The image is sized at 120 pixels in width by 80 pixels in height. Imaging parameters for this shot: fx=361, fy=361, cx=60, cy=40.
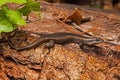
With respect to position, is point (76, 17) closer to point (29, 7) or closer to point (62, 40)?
point (62, 40)

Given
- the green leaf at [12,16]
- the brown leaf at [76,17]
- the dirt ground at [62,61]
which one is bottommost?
the dirt ground at [62,61]

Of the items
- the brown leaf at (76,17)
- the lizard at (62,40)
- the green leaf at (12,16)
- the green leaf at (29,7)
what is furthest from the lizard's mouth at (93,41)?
the green leaf at (12,16)

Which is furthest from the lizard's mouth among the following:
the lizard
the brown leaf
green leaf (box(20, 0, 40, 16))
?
green leaf (box(20, 0, 40, 16))

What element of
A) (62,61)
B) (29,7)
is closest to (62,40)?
(62,61)

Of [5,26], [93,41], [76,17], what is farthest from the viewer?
[76,17]

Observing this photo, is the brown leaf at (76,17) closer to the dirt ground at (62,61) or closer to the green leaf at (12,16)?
the dirt ground at (62,61)

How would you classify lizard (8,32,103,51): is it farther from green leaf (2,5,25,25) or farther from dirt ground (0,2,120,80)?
green leaf (2,5,25,25)

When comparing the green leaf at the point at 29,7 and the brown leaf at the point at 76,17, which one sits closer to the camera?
the green leaf at the point at 29,7

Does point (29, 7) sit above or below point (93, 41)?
above

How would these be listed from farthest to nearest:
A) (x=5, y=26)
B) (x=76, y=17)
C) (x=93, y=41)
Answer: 1. (x=76, y=17)
2. (x=93, y=41)
3. (x=5, y=26)
